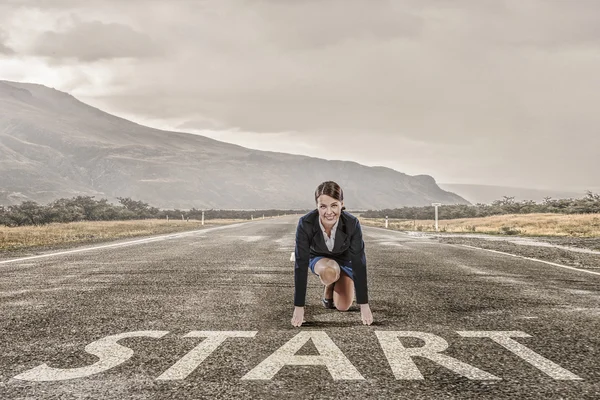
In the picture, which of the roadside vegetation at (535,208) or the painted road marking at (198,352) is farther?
the roadside vegetation at (535,208)

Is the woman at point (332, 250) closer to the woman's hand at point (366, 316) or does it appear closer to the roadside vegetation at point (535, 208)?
the woman's hand at point (366, 316)

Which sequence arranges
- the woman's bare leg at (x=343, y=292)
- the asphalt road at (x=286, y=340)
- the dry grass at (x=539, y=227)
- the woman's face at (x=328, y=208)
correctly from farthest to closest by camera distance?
the dry grass at (x=539, y=227)
the woman's bare leg at (x=343, y=292)
the woman's face at (x=328, y=208)
the asphalt road at (x=286, y=340)

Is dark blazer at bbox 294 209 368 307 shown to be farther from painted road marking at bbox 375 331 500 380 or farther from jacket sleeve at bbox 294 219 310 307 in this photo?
painted road marking at bbox 375 331 500 380

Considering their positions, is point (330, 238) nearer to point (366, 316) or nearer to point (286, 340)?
point (366, 316)

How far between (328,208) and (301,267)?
61 centimetres

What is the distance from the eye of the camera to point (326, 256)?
5594mm

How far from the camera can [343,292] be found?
582 centimetres

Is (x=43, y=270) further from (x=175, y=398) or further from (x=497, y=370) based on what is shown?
(x=497, y=370)

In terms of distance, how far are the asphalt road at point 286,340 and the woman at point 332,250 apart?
0.97 feet

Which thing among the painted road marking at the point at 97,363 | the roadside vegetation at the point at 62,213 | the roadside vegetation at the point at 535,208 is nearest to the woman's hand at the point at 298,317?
the painted road marking at the point at 97,363

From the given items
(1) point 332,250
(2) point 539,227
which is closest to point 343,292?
(1) point 332,250

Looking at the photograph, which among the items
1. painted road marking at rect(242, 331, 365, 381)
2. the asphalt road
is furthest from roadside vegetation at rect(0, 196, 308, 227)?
painted road marking at rect(242, 331, 365, 381)

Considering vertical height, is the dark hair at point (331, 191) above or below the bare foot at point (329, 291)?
above

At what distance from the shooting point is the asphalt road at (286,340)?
10.9 feet
